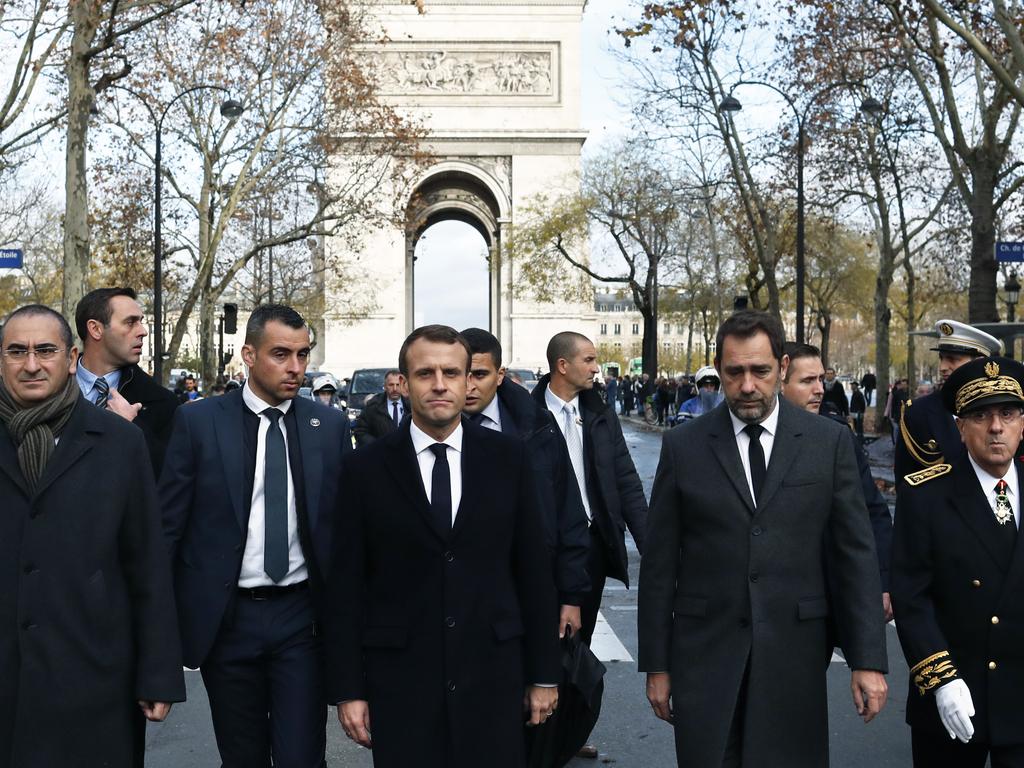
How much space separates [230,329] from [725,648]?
2812 centimetres

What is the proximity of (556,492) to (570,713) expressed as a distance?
3.62ft

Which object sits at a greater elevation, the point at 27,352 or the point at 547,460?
the point at 27,352

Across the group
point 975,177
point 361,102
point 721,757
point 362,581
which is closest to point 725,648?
point 721,757

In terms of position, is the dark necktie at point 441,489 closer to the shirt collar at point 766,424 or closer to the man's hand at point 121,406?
the shirt collar at point 766,424

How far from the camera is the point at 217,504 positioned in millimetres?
4754

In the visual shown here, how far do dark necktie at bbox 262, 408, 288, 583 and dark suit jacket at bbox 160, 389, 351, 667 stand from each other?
0.15 ft

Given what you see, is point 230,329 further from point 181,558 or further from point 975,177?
point 181,558

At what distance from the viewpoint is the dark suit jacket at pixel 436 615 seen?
409 centimetres

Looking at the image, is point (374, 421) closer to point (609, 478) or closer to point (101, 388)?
point (609, 478)

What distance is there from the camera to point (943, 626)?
14.5ft

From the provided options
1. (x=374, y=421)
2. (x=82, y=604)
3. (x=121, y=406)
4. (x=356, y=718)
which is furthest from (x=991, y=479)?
(x=374, y=421)

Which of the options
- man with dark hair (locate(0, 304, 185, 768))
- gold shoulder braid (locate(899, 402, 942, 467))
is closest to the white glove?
gold shoulder braid (locate(899, 402, 942, 467))

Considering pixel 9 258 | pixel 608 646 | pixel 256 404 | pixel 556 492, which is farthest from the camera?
pixel 9 258

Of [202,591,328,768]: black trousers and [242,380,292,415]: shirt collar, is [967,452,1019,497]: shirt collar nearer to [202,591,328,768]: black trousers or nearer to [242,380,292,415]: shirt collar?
[202,591,328,768]: black trousers
